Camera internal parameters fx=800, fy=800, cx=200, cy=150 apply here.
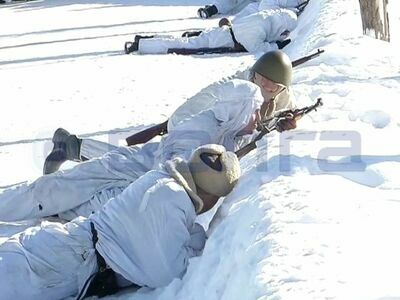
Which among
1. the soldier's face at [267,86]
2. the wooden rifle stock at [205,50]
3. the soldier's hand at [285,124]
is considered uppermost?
the soldier's face at [267,86]

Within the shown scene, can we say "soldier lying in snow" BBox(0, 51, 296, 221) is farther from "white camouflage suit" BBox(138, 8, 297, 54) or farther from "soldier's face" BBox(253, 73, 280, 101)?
"white camouflage suit" BBox(138, 8, 297, 54)

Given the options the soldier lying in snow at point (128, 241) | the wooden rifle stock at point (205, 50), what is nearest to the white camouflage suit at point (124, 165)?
the soldier lying in snow at point (128, 241)

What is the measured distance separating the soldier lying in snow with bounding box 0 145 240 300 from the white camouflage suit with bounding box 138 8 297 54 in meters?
6.74

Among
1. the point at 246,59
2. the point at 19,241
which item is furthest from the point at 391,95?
the point at 246,59

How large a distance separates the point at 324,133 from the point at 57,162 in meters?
1.74

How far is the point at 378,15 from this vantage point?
8391 mm

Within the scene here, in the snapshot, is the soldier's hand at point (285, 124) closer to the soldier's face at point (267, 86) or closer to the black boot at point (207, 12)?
the soldier's face at point (267, 86)

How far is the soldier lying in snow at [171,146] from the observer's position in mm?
4438

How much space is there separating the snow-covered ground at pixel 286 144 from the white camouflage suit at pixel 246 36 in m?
0.23

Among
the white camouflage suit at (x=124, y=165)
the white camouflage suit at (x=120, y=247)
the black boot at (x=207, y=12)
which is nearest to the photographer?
the white camouflage suit at (x=120, y=247)

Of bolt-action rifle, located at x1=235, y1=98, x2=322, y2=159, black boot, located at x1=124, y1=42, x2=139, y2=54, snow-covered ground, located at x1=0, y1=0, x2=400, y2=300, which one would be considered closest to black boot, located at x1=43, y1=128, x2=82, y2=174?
snow-covered ground, located at x1=0, y1=0, x2=400, y2=300

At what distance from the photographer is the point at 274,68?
4738 mm

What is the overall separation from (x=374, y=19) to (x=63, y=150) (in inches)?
169

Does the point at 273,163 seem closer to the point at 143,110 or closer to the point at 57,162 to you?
the point at 57,162
